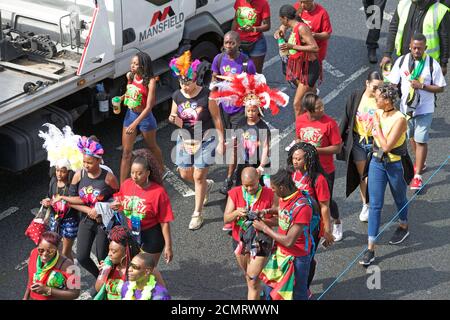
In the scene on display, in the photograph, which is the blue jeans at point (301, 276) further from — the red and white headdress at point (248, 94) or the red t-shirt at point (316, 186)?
the red and white headdress at point (248, 94)

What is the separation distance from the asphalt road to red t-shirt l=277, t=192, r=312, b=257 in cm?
92

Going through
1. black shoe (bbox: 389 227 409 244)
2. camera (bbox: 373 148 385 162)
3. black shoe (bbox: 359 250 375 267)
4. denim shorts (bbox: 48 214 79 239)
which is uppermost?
camera (bbox: 373 148 385 162)

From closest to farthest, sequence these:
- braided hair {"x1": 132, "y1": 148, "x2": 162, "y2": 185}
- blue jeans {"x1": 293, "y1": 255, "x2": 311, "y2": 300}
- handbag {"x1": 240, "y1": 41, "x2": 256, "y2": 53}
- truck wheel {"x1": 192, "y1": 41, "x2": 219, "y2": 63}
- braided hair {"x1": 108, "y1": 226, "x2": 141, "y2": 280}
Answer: braided hair {"x1": 108, "y1": 226, "x2": 141, "y2": 280}
blue jeans {"x1": 293, "y1": 255, "x2": 311, "y2": 300}
braided hair {"x1": 132, "y1": 148, "x2": 162, "y2": 185}
handbag {"x1": 240, "y1": 41, "x2": 256, "y2": 53}
truck wheel {"x1": 192, "y1": 41, "x2": 219, "y2": 63}

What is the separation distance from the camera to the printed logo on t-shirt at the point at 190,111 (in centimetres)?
926

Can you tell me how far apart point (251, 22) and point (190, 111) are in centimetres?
239

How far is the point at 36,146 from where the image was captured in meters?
9.61

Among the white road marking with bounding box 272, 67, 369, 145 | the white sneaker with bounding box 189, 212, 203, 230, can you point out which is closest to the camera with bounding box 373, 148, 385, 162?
the white sneaker with bounding box 189, 212, 203, 230

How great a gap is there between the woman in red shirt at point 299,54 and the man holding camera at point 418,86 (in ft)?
3.69

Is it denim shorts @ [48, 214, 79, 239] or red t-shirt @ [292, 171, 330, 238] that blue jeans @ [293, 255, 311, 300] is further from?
denim shorts @ [48, 214, 79, 239]

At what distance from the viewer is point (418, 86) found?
9641 mm

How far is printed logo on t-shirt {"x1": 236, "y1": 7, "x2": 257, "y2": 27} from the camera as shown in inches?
442

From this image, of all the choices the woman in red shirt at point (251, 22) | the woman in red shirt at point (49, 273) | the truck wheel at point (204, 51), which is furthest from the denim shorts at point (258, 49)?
the woman in red shirt at point (49, 273)

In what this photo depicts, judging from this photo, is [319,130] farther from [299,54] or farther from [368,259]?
[299,54]

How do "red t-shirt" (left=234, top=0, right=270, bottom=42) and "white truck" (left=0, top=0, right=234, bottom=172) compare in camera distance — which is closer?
"white truck" (left=0, top=0, right=234, bottom=172)
